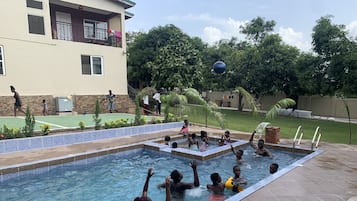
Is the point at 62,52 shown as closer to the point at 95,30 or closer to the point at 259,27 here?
the point at 95,30

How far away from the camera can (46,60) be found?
615 inches

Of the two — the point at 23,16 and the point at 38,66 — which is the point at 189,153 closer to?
the point at 38,66

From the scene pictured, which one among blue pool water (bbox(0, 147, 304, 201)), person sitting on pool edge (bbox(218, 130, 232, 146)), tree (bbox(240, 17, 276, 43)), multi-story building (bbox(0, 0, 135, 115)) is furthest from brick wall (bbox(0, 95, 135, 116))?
tree (bbox(240, 17, 276, 43))

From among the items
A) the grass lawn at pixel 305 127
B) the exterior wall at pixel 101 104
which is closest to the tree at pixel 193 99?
the grass lawn at pixel 305 127

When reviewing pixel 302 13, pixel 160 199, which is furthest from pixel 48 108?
pixel 302 13

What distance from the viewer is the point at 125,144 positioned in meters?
9.34

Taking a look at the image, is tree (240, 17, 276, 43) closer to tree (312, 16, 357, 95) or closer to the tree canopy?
the tree canopy

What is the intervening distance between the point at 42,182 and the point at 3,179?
0.91 metres

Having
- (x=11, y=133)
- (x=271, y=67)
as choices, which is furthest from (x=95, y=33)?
(x=271, y=67)

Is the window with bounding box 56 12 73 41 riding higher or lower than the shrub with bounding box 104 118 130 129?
higher

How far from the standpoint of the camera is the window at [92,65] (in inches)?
690

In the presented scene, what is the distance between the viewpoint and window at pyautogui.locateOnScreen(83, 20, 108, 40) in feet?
64.6

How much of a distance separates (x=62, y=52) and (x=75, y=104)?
11.8ft

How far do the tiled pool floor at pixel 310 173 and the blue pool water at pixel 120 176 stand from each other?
2.43ft
